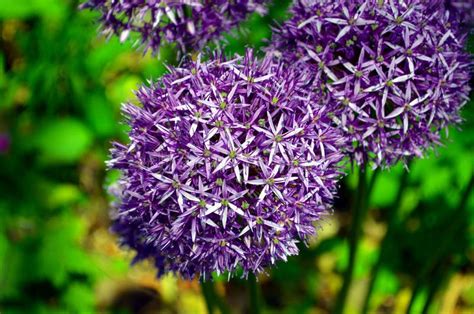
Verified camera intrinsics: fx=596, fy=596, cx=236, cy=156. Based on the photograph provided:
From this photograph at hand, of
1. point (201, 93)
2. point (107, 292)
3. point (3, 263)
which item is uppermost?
point (201, 93)

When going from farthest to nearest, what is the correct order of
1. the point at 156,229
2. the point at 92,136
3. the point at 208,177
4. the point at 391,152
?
1. the point at 92,136
2. the point at 391,152
3. the point at 156,229
4. the point at 208,177

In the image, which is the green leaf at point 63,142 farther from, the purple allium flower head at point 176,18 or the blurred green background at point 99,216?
the purple allium flower head at point 176,18

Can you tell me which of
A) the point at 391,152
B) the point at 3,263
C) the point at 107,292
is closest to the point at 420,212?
the point at 391,152

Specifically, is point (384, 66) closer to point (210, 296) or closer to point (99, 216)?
point (210, 296)

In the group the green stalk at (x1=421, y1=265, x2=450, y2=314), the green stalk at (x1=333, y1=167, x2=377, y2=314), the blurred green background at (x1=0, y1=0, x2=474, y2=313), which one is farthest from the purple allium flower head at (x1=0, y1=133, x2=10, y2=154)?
the green stalk at (x1=421, y1=265, x2=450, y2=314)

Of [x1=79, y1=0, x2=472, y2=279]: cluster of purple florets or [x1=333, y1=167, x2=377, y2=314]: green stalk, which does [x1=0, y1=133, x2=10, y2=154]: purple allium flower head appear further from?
[x1=333, y1=167, x2=377, y2=314]: green stalk

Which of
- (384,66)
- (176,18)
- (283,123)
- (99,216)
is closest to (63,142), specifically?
(99,216)

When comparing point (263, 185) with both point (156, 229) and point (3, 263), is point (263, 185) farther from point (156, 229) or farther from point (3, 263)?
point (3, 263)
